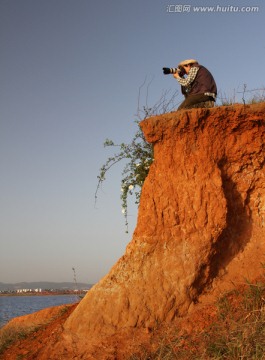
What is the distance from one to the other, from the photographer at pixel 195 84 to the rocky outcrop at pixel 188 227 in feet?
2.40

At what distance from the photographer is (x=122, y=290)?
24.4ft

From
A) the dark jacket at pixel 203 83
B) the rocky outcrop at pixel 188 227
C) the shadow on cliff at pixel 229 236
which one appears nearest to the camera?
the rocky outcrop at pixel 188 227

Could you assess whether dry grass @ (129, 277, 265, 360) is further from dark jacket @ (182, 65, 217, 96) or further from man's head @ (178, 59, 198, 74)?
man's head @ (178, 59, 198, 74)

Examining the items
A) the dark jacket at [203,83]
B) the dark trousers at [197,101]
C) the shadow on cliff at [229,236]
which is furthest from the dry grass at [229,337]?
the dark jacket at [203,83]

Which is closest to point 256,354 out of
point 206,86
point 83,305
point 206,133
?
point 83,305

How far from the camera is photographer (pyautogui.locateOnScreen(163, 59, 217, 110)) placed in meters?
8.51

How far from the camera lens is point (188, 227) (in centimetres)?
753

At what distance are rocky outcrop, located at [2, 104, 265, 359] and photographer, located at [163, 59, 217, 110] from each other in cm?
73

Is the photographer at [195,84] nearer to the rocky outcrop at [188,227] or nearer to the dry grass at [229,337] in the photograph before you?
the rocky outcrop at [188,227]

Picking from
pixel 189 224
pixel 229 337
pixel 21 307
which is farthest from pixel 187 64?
pixel 21 307

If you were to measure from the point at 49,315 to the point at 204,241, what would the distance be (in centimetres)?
561

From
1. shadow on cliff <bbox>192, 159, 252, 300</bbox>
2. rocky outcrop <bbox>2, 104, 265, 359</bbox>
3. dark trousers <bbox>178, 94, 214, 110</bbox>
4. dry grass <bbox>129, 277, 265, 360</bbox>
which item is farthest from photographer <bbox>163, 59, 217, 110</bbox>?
dry grass <bbox>129, 277, 265, 360</bbox>

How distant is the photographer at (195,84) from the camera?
851 cm

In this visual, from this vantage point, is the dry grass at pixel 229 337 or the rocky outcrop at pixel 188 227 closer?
the dry grass at pixel 229 337
